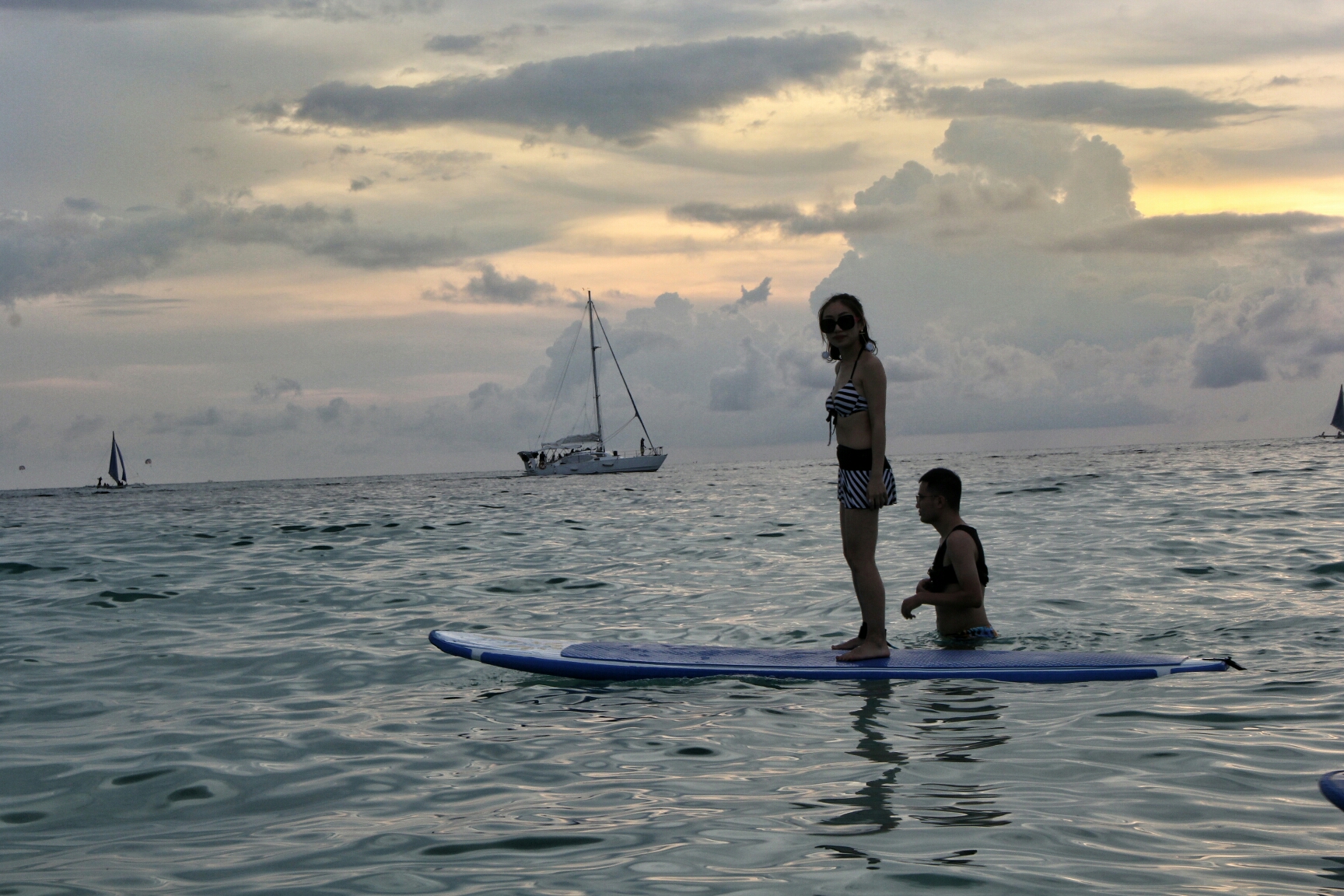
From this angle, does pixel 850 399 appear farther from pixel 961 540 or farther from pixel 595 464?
pixel 595 464

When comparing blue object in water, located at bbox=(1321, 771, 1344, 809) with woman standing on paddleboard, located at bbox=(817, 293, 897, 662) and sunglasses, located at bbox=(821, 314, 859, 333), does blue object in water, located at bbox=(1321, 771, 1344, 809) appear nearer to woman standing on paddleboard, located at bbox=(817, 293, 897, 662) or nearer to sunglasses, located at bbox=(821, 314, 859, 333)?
woman standing on paddleboard, located at bbox=(817, 293, 897, 662)

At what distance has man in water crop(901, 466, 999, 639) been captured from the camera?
592 cm

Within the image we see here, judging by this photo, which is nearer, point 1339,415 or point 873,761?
point 873,761

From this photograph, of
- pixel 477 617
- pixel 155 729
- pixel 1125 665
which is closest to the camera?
pixel 155 729

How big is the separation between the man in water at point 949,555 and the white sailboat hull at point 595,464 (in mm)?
78626

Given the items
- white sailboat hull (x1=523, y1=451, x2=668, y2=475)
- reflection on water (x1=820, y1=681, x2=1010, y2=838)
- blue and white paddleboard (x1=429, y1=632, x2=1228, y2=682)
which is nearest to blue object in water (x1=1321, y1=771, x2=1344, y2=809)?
reflection on water (x1=820, y1=681, x2=1010, y2=838)

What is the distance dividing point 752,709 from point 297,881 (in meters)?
2.53

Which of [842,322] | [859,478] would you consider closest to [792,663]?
[859,478]

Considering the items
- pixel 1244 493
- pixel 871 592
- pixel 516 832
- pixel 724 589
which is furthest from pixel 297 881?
pixel 1244 493

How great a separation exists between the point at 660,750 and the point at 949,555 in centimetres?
255

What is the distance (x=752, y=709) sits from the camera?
4945 millimetres

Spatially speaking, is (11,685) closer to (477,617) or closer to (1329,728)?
(477,617)

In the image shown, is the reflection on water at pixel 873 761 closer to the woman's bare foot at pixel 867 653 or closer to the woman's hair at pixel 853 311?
the woman's bare foot at pixel 867 653

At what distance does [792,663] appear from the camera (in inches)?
223
